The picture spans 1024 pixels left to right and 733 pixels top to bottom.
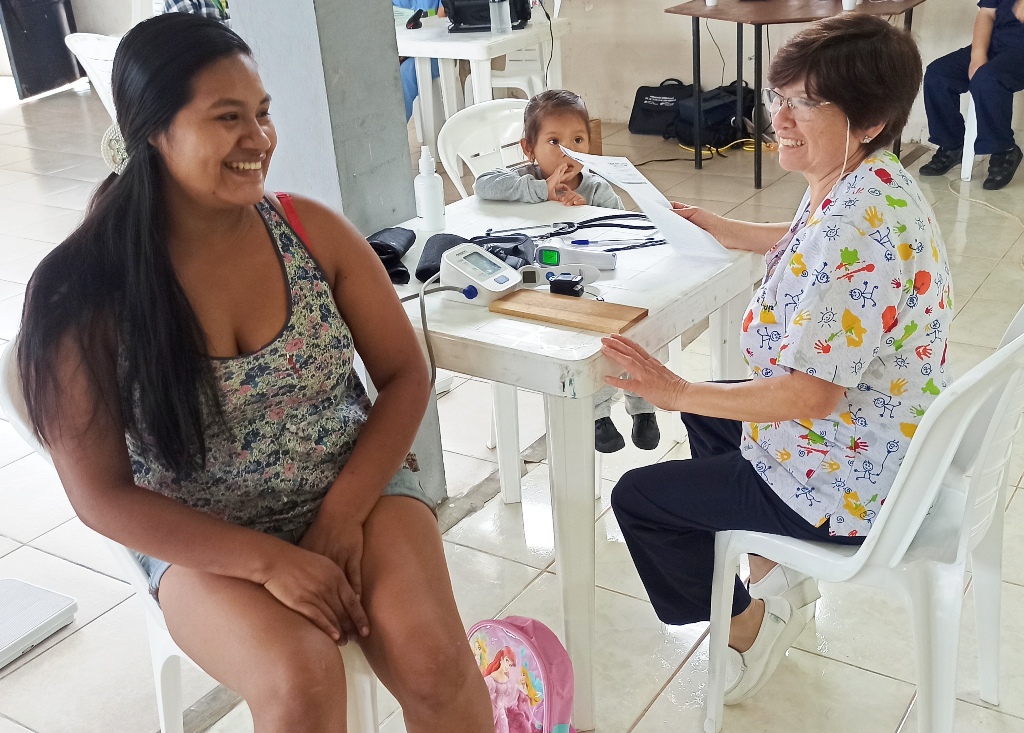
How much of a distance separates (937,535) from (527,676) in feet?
2.19

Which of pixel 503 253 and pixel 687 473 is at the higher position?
pixel 503 253

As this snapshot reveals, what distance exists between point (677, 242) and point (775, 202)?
3.05 m


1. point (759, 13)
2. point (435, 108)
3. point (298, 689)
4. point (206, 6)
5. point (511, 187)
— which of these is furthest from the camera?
point (435, 108)

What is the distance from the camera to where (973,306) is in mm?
3533

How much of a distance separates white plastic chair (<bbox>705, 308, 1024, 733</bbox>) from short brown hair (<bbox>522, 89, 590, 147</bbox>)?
126cm

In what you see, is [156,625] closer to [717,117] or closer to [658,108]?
[717,117]

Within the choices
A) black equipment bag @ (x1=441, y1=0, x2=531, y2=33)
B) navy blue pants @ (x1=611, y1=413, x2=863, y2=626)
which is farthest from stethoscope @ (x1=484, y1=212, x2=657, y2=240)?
black equipment bag @ (x1=441, y1=0, x2=531, y2=33)

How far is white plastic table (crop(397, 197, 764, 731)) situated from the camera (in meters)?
1.61

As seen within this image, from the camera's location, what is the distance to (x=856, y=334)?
1462mm

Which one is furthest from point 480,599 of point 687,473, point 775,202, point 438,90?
point 438,90

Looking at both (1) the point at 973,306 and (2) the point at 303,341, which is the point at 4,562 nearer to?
(2) the point at 303,341

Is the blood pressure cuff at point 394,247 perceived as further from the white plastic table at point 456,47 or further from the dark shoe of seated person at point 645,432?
the white plastic table at point 456,47

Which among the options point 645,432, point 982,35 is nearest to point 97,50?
point 645,432

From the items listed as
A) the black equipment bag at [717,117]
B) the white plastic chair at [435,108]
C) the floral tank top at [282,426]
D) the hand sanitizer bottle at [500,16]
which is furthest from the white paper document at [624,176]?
the black equipment bag at [717,117]
